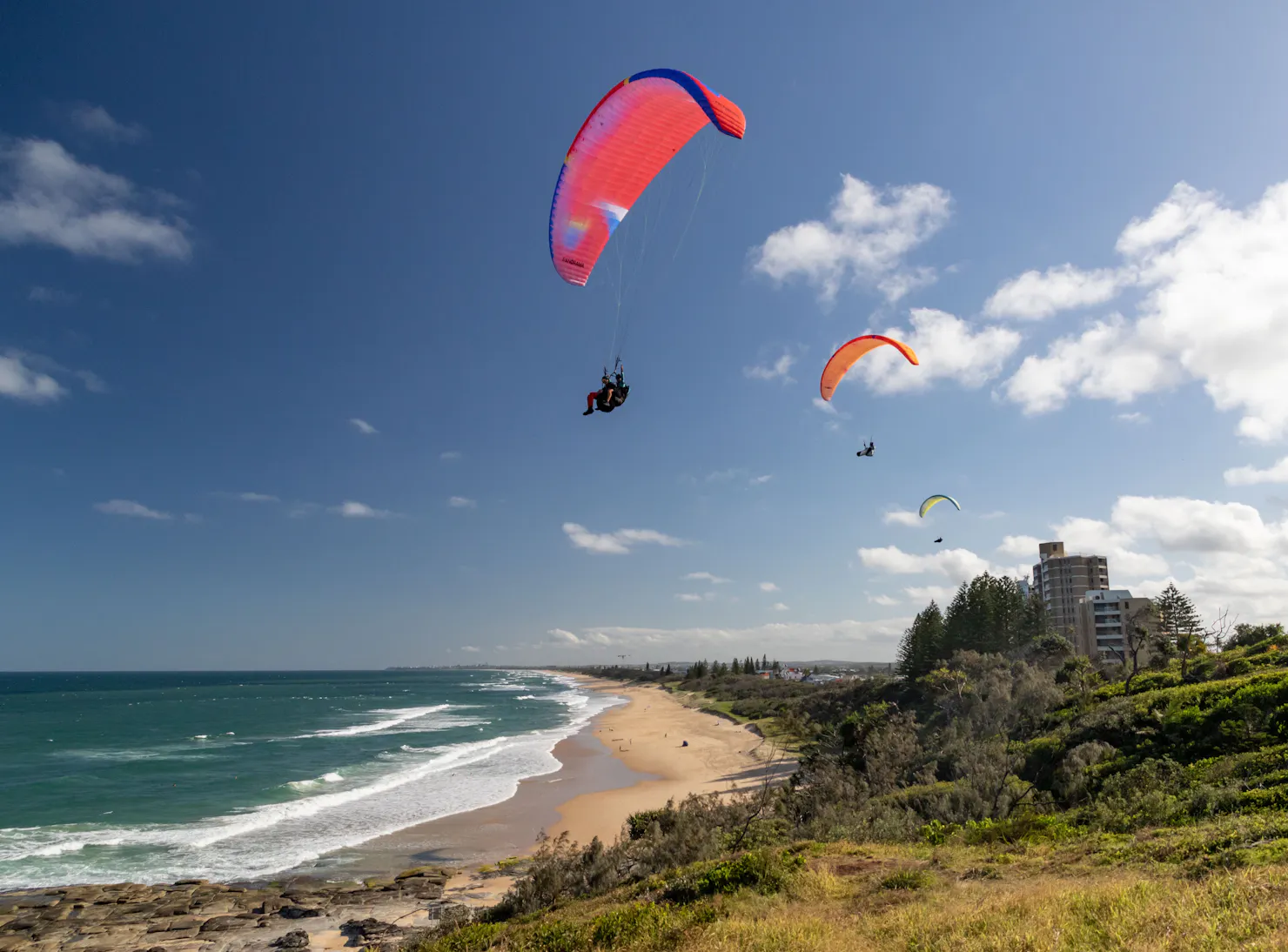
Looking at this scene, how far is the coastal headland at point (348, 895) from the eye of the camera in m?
14.5

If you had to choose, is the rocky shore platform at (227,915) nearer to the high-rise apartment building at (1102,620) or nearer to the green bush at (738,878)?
the green bush at (738,878)

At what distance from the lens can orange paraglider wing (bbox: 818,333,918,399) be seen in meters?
22.3

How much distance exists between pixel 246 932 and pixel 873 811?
1369 centimetres

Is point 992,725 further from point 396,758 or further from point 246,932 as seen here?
point 396,758

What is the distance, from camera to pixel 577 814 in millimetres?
25797

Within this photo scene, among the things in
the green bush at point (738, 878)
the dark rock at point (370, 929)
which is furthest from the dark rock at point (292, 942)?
the green bush at point (738, 878)

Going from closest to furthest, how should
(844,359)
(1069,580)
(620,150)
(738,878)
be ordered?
(738,878) < (620,150) < (844,359) < (1069,580)

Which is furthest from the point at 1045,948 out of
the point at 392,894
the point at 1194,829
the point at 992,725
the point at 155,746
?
the point at 155,746

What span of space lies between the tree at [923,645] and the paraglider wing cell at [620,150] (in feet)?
143

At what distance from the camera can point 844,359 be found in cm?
2356

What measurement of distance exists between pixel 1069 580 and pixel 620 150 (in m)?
104

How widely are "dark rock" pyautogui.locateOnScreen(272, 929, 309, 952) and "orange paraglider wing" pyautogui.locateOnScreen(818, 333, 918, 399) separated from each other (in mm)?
20023

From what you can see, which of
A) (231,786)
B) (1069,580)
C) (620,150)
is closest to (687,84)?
(620,150)

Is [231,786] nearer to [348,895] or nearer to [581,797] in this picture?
[581,797]
